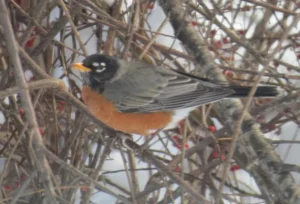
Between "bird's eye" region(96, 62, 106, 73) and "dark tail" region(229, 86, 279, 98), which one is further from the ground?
"bird's eye" region(96, 62, 106, 73)

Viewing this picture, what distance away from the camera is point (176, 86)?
2990 mm

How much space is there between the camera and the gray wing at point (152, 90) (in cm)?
292

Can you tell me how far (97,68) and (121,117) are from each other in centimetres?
27

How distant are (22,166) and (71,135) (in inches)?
17.2

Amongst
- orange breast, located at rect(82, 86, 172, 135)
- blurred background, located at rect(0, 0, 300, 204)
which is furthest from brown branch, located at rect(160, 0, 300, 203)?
orange breast, located at rect(82, 86, 172, 135)

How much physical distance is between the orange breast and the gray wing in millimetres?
34

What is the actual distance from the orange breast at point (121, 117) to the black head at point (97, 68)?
2.1 inches

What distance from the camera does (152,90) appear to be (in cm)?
302

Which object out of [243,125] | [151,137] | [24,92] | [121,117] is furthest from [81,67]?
[24,92]

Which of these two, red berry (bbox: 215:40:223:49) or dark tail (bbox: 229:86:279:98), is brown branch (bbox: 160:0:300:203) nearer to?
dark tail (bbox: 229:86:279:98)

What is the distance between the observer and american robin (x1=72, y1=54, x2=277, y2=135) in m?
2.82

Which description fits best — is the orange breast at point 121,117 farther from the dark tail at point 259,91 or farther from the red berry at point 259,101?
the red berry at point 259,101

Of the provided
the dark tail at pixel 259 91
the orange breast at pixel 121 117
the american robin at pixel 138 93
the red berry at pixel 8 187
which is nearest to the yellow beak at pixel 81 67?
the american robin at pixel 138 93

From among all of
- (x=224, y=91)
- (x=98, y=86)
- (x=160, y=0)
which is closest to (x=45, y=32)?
(x=98, y=86)
